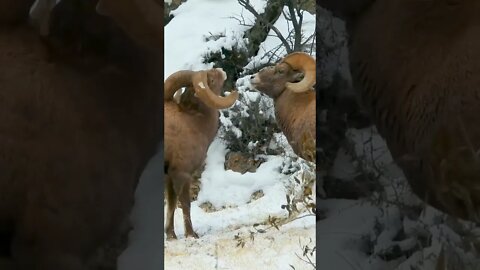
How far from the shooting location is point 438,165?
129 cm

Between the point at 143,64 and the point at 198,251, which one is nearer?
the point at 143,64

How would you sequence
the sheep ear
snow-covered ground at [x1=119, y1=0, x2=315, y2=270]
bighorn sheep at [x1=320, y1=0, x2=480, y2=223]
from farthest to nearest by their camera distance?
the sheep ear → snow-covered ground at [x1=119, y1=0, x2=315, y2=270] → bighorn sheep at [x1=320, y1=0, x2=480, y2=223]

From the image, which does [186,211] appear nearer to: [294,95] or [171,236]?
[171,236]

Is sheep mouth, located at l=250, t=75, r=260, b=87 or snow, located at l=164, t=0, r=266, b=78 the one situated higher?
snow, located at l=164, t=0, r=266, b=78

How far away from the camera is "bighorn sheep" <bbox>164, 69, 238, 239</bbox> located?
5.50 ft

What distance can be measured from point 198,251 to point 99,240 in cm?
40

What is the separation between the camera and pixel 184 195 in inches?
66.2

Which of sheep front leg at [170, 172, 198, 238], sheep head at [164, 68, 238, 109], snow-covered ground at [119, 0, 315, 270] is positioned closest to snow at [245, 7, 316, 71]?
snow-covered ground at [119, 0, 315, 270]

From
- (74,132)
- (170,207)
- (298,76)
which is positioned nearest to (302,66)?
(298,76)

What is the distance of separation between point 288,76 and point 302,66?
0.06m

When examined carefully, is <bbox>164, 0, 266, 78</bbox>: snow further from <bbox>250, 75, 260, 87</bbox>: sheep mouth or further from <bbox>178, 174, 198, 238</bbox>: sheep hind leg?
<bbox>178, 174, 198, 238</bbox>: sheep hind leg

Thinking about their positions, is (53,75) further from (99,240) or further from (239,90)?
(239,90)

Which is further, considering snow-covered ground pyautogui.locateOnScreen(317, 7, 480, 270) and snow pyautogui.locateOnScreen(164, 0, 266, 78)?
snow pyautogui.locateOnScreen(164, 0, 266, 78)

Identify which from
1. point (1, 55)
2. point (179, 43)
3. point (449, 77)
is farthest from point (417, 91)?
point (1, 55)
